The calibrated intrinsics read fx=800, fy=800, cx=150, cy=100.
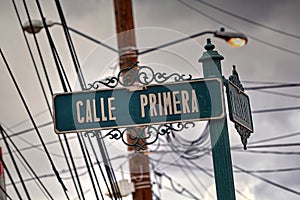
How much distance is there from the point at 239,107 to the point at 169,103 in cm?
36

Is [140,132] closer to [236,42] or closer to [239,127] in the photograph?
[239,127]

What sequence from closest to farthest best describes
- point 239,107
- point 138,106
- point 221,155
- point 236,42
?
point 221,155, point 138,106, point 239,107, point 236,42

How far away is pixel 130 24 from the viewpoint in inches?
401

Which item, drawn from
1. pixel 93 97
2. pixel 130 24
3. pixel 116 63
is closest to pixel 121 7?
pixel 130 24

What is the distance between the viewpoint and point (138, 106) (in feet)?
10.6

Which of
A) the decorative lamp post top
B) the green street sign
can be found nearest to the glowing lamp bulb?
the green street sign

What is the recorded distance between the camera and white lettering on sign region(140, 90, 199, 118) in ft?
10.4

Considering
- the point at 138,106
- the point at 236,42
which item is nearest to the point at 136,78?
the point at 138,106

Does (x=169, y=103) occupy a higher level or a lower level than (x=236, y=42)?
lower

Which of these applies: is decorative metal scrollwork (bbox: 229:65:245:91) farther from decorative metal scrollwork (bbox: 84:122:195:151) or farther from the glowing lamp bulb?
the glowing lamp bulb

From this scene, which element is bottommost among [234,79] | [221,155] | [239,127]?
[221,155]

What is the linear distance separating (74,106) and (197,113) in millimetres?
503

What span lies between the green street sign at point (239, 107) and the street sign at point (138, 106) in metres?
0.11

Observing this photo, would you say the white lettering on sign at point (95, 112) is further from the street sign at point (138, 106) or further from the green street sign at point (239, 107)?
the green street sign at point (239, 107)
